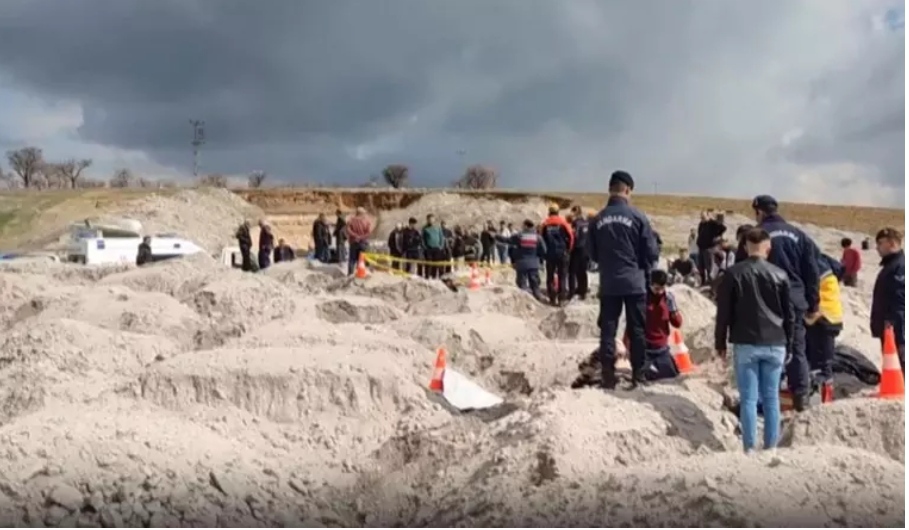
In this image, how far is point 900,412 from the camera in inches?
291

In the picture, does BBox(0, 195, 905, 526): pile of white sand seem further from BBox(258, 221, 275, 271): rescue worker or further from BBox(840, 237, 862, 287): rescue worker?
BBox(258, 221, 275, 271): rescue worker

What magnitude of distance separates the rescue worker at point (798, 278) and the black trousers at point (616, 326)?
1097mm

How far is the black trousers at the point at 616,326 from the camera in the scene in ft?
27.9

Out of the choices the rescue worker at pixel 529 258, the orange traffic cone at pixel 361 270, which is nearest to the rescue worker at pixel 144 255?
the orange traffic cone at pixel 361 270

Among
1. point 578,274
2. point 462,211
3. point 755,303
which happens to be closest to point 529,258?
point 578,274

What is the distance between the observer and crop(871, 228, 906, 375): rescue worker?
8586 millimetres

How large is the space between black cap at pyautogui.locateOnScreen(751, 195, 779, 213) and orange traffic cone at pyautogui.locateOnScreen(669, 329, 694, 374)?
76.8 inches

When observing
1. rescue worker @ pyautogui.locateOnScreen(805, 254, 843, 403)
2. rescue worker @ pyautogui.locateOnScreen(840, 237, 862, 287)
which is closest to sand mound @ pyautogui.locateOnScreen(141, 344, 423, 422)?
rescue worker @ pyautogui.locateOnScreen(805, 254, 843, 403)

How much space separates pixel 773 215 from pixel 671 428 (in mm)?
1927

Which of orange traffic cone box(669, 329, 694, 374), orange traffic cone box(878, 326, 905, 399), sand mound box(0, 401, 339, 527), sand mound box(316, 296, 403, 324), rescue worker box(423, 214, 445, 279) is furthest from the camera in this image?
rescue worker box(423, 214, 445, 279)

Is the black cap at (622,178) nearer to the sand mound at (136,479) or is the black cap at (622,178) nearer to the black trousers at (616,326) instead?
the black trousers at (616,326)

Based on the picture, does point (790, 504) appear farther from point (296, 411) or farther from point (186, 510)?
point (296, 411)

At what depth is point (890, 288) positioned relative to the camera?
864cm

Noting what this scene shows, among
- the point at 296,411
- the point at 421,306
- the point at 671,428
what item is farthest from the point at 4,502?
the point at 421,306
